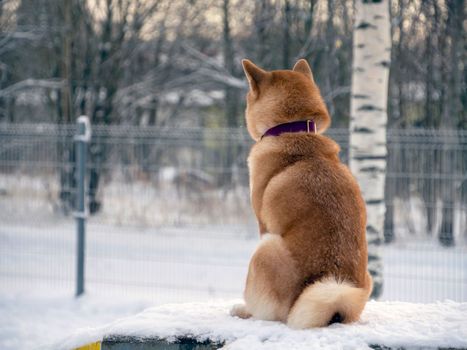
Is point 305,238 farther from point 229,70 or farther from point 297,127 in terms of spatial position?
point 229,70

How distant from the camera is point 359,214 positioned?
3.10 meters

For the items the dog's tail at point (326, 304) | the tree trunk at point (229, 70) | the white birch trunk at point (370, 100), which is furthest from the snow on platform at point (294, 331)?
the tree trunk at point (229, 70)

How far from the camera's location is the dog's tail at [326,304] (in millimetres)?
2893

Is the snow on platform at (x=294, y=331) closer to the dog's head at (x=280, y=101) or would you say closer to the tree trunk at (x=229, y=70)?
the dog's head at (x=280, y=101)

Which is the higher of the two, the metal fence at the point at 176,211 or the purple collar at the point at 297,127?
the purple collar at the point at 297,127

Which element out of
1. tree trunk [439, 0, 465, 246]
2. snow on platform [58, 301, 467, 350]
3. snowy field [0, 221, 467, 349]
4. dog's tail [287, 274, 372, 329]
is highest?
tree trunk [439, 0, 465, 246]

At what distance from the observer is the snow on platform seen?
2885 mm

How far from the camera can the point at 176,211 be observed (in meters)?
7.51

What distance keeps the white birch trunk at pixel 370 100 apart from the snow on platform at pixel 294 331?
224 centimetres

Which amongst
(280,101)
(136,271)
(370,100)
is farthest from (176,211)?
(280,101)

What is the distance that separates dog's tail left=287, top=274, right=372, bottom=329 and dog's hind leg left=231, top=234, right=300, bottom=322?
80 millimetres

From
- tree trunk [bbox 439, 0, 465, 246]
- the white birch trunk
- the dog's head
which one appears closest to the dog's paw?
the dog's head

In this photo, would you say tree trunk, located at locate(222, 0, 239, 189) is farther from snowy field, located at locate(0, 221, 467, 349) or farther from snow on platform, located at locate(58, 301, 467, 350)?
snow on platform, located at locate(58, 301, 467, 350)

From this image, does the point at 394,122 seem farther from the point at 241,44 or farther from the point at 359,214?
the point at 359,214
